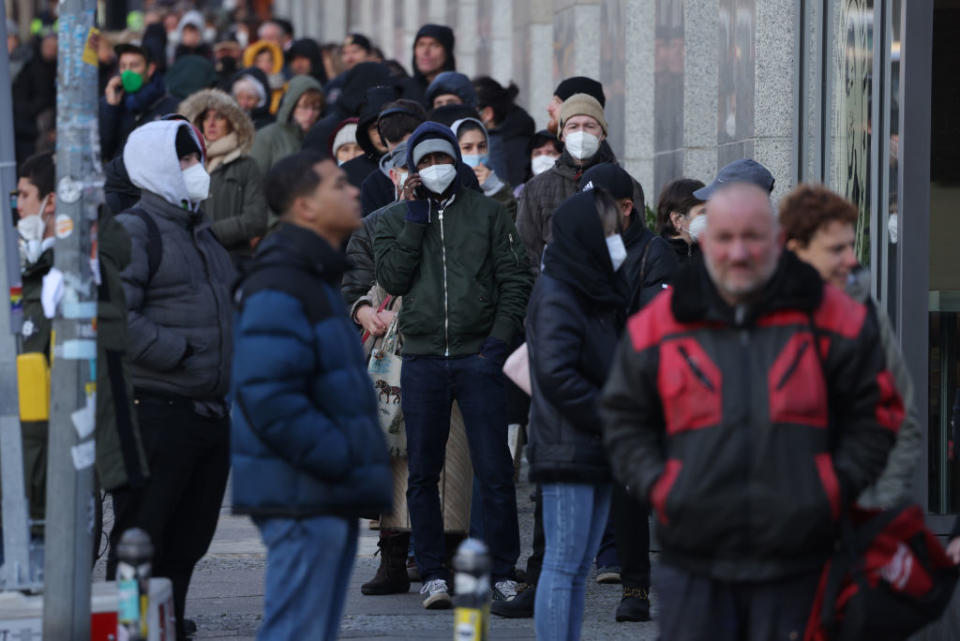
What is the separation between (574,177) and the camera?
912 cm

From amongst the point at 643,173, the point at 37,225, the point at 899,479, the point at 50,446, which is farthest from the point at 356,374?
the point at 643,173

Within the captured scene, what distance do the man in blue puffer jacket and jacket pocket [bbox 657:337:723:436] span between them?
1045 millimetres

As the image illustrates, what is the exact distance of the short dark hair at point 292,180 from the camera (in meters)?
5.39

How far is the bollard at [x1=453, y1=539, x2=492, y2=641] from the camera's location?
15.4 feet

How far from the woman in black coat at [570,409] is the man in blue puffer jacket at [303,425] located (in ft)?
3.29

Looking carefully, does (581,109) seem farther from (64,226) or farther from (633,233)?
(64,226)

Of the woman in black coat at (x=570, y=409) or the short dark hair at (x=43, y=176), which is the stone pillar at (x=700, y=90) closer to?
the woman in black coat at (x=570, y=409)

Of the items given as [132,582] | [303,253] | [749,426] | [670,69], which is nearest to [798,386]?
[749,426]

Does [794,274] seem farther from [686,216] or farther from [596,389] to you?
[686,216]

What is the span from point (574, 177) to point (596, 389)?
3059 millimetres

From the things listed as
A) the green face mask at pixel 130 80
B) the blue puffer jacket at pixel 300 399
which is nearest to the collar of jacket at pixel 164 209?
the blue puffer jacket at pixel 300 399

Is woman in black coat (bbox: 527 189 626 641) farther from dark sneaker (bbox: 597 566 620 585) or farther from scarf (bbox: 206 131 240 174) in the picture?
scarf (bbox: 206 131 240 174)

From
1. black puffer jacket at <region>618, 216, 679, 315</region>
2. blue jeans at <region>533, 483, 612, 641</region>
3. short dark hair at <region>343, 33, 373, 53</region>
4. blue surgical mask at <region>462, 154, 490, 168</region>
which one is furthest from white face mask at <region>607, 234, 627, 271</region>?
short dark hair at <region>343, 33, 373, 53</region>

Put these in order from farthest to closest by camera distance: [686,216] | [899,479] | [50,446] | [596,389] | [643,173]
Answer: [643,173]
[686,216]
[596,389]
[50,446]
[899,479]
